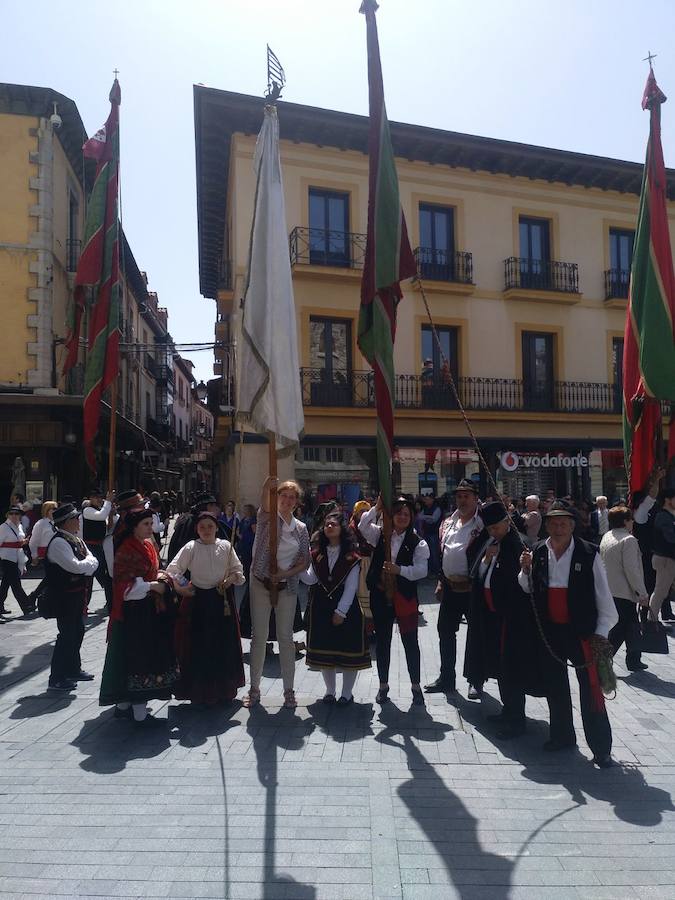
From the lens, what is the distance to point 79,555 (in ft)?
22.2

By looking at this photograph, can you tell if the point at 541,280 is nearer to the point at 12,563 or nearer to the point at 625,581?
the point at 625,581

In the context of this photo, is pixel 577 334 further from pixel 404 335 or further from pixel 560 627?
pixel 560 627

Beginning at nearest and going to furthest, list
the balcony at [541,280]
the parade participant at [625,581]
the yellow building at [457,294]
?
the parade participant at [625,581] → the yellow building at [457,294] → the balcony at [541,280]

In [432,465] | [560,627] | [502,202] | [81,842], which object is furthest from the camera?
[502,202]

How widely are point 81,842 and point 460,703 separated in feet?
11.6

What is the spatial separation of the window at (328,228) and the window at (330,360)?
1.64 metres

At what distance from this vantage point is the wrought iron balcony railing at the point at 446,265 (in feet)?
65.2

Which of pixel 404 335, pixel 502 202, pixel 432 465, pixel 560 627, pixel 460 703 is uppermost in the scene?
pixel 502 202

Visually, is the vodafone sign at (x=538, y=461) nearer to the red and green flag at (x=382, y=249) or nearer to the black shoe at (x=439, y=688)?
the black shoe at (x=439, y=688)

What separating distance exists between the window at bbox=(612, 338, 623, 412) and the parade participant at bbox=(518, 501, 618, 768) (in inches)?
684

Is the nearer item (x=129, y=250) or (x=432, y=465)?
(x=432, y=465)

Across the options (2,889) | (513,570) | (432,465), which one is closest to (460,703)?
(513,570)

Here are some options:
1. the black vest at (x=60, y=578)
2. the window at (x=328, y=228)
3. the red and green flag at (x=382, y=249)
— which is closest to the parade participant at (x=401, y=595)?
the red and green flag at (x=382, y=249)

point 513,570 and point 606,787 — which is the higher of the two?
point 513,570
